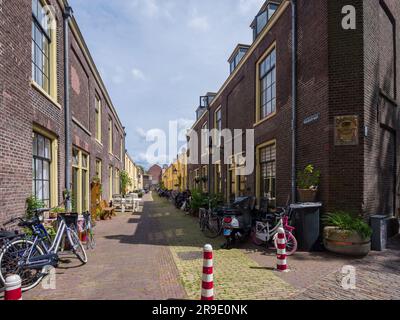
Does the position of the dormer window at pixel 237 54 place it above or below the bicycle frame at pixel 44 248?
above

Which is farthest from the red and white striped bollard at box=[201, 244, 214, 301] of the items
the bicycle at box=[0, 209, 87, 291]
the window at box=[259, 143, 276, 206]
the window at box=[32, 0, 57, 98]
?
the window at box=[259, 143, 276, 206]

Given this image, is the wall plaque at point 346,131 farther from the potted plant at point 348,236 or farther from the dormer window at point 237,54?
the dormer window at point 237,54

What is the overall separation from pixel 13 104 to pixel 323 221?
7631 millimetres

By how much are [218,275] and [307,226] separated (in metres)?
3.05

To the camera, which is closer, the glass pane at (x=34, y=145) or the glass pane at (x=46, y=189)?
the glass pane at (x=34, y=145)

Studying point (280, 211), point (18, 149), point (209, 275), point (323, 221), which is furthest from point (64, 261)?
point (323, 221)

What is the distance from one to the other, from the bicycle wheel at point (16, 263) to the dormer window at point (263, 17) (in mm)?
10872

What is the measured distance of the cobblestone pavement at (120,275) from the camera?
4441mm

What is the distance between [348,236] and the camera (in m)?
6.63

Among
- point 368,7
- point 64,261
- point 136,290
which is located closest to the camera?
point 136,290

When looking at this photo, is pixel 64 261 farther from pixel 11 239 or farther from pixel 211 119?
pixel 211 119

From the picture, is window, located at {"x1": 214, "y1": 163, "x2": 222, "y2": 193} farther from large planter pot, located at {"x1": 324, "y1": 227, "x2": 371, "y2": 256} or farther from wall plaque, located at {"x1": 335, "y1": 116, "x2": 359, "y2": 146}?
large planter pot, located at {"x1": 324, "y1": 227, "x2": 371, "y2": 256}

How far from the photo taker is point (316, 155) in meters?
8.10

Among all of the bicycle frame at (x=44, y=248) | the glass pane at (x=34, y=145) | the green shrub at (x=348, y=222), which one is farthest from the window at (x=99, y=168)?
the green shrub at (x=348, y=222)
